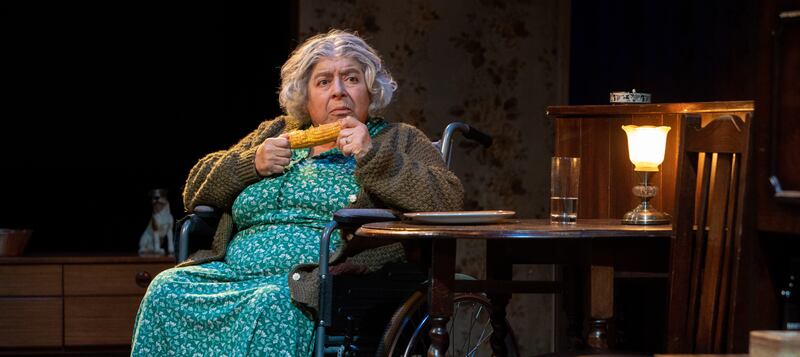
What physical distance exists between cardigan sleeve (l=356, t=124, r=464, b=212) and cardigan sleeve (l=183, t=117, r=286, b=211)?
1.34 ft

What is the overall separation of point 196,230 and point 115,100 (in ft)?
6.51

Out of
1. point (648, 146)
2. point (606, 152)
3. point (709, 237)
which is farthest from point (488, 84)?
point (709, 237)

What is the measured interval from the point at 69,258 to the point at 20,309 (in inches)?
11.2

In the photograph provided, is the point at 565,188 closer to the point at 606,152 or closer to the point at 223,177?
the point at 606,152

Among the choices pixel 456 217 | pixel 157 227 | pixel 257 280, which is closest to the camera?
pixel 456 217

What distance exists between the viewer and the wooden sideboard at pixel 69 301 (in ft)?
16.6

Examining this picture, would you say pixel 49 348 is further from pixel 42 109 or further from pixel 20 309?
pixel 42 109

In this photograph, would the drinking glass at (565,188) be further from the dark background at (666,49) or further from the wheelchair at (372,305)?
the dark background at (666,49)

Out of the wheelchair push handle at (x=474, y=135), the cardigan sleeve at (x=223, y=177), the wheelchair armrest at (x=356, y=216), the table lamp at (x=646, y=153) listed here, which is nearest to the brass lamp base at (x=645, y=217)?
the table lamp at (x=646, y=153)

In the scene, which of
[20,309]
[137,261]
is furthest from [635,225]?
[20,309]

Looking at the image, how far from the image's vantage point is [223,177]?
144 inches

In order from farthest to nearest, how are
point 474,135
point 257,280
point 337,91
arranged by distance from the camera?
point 474,135 → point 337,91 → point 257,280

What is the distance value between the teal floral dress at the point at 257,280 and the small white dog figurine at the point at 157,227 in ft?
5.16

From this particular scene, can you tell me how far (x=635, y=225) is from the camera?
3014 mm
